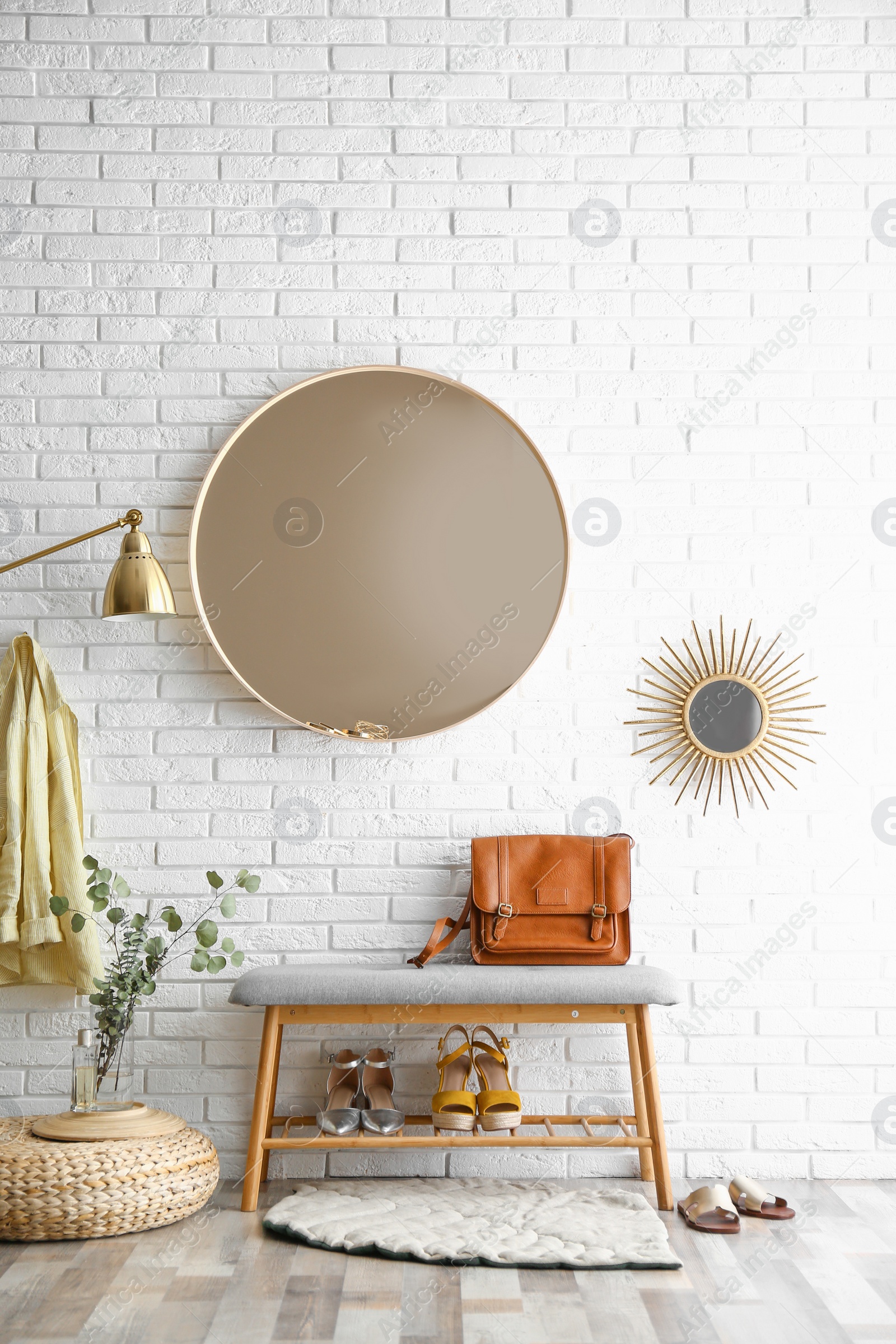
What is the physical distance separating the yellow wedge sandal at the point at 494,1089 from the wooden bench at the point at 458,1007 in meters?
0.03

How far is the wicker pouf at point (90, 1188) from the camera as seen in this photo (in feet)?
5.94

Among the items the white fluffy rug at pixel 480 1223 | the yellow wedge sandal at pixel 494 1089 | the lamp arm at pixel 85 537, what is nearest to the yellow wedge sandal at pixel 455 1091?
the yellow wedge sandal at pixel 494 1089

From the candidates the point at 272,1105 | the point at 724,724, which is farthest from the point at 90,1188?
the point at 724,724

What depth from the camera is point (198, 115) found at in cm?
236

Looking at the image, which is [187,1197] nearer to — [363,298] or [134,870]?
[134,870]

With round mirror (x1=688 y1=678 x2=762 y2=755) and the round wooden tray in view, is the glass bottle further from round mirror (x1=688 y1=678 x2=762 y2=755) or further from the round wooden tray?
round mirror (x1=688 y1=678 x2=762 y2=755)

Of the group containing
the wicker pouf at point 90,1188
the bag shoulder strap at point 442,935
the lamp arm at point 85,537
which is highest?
the lamp arm at point 85,537

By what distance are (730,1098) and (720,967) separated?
0.28 m

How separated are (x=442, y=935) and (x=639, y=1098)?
513mm

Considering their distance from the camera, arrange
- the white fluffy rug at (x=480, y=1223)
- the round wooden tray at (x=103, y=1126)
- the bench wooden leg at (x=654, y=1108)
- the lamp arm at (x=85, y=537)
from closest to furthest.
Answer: the white fluffy rug at (x=480, y=1223), the round wooden tray at (x=103, y=1126), the bench wooden leg at (x=654, y=1108), the lamp arm at (x=85, y=537)

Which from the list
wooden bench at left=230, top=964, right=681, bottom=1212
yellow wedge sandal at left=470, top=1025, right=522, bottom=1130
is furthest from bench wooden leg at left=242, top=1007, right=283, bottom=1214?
yellow wedge sandal at left=470, top=1025, right=522, bottom=1130

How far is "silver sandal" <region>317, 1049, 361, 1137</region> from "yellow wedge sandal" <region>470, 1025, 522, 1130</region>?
0.82 ft

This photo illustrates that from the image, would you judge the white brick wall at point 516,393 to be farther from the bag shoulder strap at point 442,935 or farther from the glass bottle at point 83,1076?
the glass bottle at point 83,1076

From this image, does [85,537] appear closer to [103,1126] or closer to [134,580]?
[134,580]
